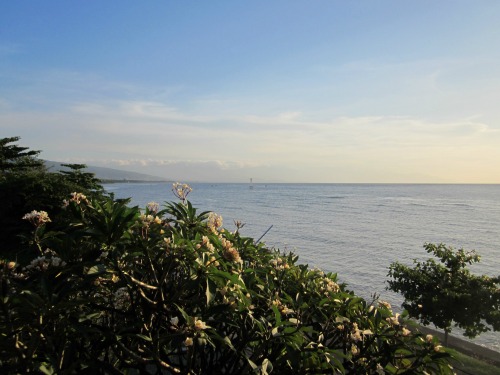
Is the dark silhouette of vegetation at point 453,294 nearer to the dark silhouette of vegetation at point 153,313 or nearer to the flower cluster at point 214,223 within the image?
the dark silhouette of vegetation at point 153,313

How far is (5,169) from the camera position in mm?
24797

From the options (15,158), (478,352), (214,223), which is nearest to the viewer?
(214,223)

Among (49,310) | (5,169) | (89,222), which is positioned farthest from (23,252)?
(5,169)

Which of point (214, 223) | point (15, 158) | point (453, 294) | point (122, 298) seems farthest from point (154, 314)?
point (15, 158)

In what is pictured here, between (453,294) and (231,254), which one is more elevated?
(231,254)

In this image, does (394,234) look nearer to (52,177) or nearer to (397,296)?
(397,296)

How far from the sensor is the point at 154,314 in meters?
2.46

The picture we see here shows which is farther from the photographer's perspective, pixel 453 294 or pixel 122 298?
pixel 453 294

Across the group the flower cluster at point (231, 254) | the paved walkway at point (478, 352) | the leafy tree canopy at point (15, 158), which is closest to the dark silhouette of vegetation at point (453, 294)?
the paved walkway at point (478, 352)

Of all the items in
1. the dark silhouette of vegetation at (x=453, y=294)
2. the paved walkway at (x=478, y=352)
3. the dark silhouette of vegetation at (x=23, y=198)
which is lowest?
the paved walkway at (x=478, y=352)

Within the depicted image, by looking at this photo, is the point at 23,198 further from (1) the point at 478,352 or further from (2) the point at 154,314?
(1) the point at 478,352

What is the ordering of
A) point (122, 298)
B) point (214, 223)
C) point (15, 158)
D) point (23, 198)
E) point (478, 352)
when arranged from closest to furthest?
point (122, 298) < point (214, 223) < point (478, 352) < point (23, 198) < point (15, 158)

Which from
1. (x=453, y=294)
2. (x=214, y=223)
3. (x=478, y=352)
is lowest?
(x=478, y=352)

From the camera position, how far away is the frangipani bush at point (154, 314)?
2082mm
